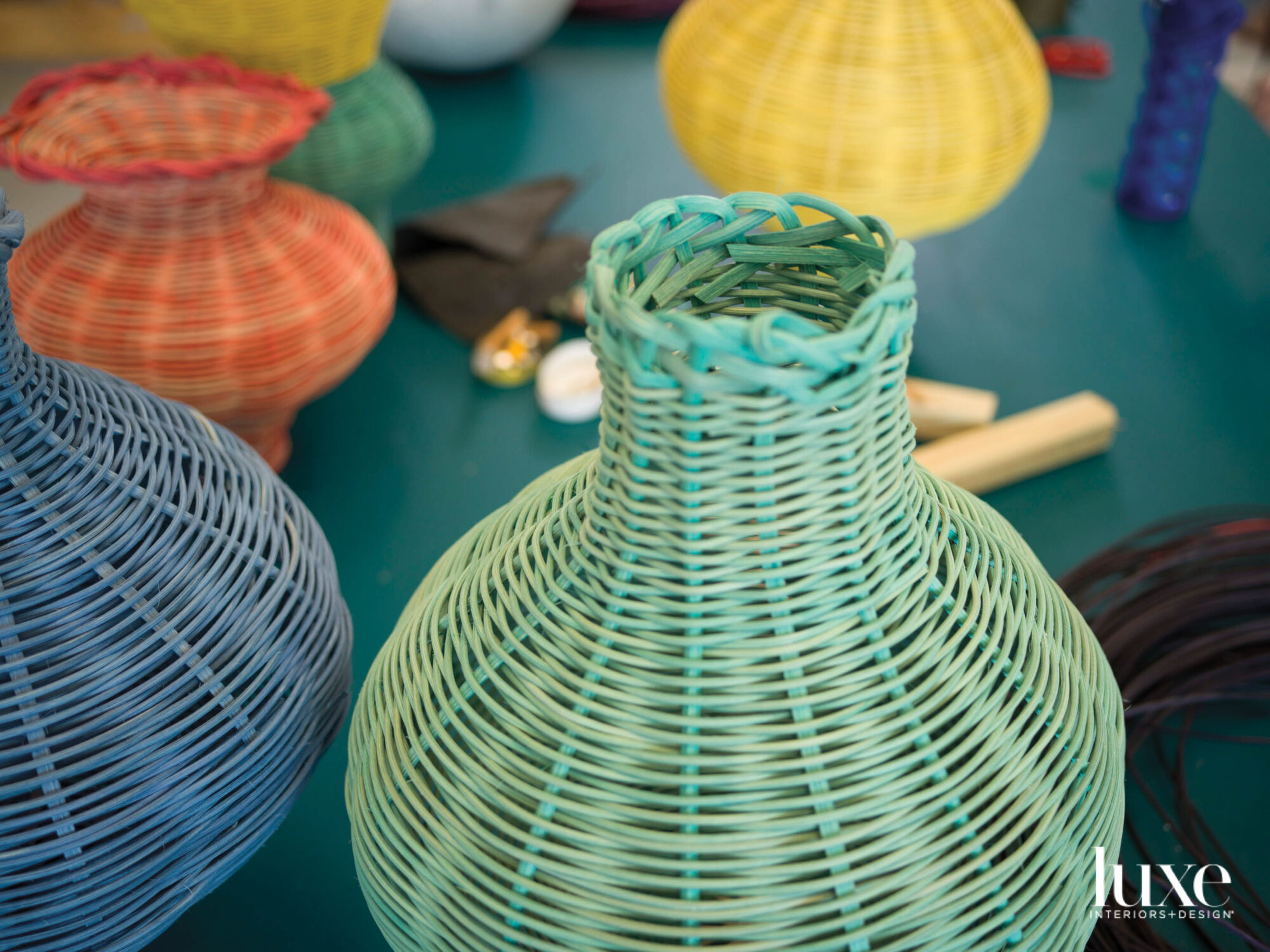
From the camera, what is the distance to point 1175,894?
0.59 metres

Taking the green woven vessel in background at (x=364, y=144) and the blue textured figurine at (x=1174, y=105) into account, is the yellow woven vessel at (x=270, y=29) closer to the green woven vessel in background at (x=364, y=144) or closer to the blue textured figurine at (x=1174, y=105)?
the green woven vessel in background at (x=364, y=144)

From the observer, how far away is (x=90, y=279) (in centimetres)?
72

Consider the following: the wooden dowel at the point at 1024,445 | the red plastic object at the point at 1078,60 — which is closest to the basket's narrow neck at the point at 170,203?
the wooden dowel at the point at 1024,445

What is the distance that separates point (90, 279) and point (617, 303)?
535 mm

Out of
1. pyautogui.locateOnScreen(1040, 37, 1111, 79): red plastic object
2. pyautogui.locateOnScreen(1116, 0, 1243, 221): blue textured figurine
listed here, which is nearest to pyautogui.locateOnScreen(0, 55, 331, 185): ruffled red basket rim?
pyautogui.locateOnScreen(1116, 0, 1243, 221): blue textured figurine

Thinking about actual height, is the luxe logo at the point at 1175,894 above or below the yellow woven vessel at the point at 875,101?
below

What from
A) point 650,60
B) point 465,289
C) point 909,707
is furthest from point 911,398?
point 650,60

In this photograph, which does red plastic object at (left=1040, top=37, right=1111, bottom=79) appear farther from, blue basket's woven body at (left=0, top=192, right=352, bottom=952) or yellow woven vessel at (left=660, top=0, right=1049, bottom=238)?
blue basket's woven body at (left=0, top=192, right=352, bottom=952)

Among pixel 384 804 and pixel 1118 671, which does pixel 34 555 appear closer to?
pixel 384 804

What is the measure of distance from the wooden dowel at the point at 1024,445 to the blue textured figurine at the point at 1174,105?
0.45 metres

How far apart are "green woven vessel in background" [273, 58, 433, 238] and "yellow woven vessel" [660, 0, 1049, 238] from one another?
312 mm

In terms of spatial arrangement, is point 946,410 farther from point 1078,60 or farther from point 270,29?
point 1078,60

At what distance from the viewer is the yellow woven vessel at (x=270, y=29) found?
0.87 m

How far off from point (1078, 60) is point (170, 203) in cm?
142
